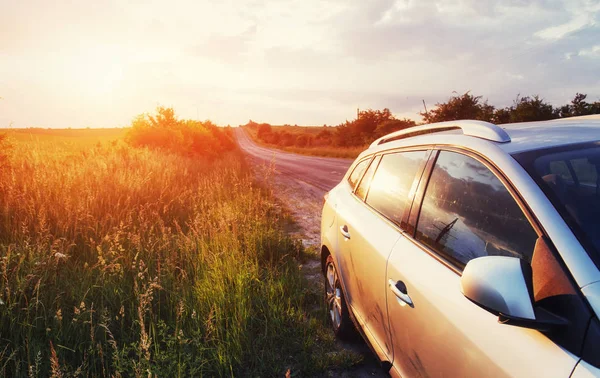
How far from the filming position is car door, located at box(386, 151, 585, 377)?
1.21 meters

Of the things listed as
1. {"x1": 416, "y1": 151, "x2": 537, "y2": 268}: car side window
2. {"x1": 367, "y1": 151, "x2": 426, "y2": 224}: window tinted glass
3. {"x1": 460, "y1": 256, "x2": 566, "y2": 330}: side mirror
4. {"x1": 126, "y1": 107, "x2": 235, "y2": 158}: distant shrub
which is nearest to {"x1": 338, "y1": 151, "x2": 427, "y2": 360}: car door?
{"x1": 367, "y1": 151, "x2": 426, "y2": 224}: window tinted glass

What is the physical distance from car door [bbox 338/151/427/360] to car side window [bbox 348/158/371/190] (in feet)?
0.60

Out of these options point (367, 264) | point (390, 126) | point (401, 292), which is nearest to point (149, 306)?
point (367, 264)

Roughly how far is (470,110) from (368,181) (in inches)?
742

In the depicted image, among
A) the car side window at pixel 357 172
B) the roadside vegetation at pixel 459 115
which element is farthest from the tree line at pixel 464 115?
the car side window at pixel 357 172

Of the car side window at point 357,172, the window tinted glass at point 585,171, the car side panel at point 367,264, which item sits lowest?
the car side panel at point 367,264

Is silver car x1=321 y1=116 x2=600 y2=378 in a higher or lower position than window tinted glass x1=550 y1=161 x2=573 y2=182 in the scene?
lower

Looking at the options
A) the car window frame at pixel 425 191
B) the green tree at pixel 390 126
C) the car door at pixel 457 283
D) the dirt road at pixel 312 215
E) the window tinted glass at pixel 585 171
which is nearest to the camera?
the car door at pixel 457 283

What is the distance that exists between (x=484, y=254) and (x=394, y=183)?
3.42ft

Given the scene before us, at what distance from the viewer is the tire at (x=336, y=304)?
3.19 meters

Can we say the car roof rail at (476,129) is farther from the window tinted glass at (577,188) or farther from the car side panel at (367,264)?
the car side panel at (367,264)

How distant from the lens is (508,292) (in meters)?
1.10

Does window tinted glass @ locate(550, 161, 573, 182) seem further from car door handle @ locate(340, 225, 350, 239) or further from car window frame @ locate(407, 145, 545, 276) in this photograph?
car door handle @ locate(340, 225, 350, 239)

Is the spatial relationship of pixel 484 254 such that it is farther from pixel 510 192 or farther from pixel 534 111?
pixel 534 111
